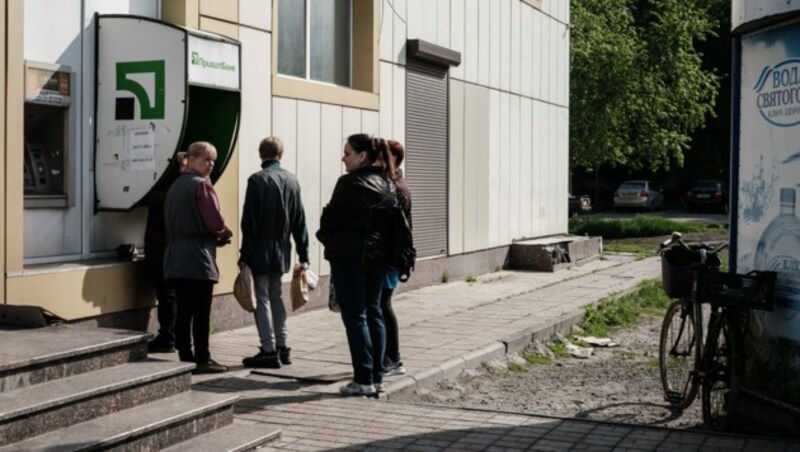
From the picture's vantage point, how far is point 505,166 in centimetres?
1834

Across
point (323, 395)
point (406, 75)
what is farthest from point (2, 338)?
point (406, 75)

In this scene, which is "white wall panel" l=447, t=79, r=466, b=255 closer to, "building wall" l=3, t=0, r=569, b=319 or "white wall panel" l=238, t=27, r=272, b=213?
"building wall" l=3, t=0, r=569, b=319

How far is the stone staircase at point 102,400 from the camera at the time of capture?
5.74m

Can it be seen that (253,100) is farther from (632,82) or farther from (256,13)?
(632,82)

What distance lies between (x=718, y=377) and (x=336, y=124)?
21.5ft

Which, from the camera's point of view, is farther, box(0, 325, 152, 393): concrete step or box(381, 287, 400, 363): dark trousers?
box(381, 287, 400, 363): dark trousers

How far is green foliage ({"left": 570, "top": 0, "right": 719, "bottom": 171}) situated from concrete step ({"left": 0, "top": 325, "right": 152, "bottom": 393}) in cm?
3047

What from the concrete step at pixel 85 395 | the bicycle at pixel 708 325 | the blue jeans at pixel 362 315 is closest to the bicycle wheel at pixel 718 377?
the bicycle at pixel 708 325

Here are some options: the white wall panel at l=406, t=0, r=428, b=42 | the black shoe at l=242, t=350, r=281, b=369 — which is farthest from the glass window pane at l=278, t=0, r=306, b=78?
the black shoe at l=242, t=350, r=281, b=369

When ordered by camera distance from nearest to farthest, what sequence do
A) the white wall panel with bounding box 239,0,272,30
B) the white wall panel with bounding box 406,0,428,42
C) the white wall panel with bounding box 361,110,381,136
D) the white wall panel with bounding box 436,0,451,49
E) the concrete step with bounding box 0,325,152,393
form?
the concrete step with bounding box 0,325,152,393 → the white wall panel with bounding box 239,0,272,30 → the white wall panel with bounding box 361,110,381,136 → the white wall panel with bounding box 406,0,428,42 → the white wall panel with bounding box 436,0,451,49

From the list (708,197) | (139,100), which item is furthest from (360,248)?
(708,197)

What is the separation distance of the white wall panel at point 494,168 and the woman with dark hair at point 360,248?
9721mm

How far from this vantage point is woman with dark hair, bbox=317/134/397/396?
780 centimetres

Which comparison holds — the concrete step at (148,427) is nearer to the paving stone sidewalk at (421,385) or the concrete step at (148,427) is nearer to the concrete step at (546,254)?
the paving stone sidewalk at (421,385)
